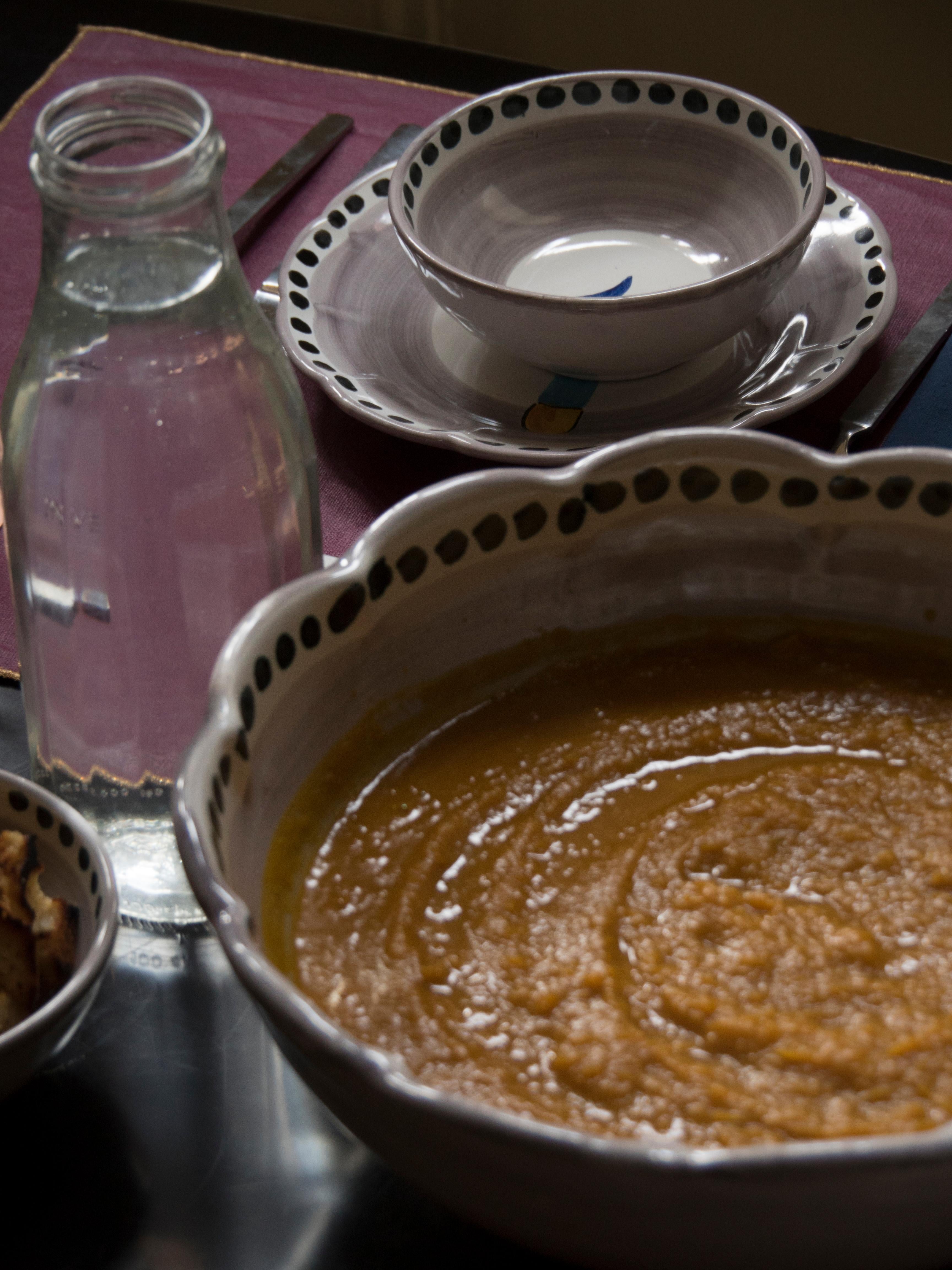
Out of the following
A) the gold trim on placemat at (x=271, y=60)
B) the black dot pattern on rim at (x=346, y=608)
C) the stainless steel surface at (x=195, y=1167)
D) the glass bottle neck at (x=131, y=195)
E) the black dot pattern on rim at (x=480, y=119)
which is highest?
the glass bottle neck at (x=131, y=195)

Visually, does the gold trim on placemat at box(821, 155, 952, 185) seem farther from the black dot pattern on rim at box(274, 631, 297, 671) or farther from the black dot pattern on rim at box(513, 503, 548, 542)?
the black dot pattern on rim at box(274, 631, 297, 671)

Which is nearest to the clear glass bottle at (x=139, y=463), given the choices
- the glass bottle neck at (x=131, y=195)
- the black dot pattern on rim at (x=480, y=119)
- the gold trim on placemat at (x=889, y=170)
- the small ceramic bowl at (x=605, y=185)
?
the glass bottle neck at (x=131, y=195)

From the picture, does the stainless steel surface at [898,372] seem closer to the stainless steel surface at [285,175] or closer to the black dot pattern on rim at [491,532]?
the black dot pattern on rim at [491,532]

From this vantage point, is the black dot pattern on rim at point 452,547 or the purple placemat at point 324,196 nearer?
the black dot pattern on rim at point 452,547

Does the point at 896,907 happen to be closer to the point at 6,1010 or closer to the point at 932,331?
the point at 6,1010

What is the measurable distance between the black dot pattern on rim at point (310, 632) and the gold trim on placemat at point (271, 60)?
969 mm

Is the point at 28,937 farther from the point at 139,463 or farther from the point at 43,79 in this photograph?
the point at 43,79

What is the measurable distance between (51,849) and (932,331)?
786 millimetres

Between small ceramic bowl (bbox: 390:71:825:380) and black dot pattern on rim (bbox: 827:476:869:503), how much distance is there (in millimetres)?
299

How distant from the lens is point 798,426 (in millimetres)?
1018

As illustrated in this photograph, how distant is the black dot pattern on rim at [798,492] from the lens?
74 centimetres

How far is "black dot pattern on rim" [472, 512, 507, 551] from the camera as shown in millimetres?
704

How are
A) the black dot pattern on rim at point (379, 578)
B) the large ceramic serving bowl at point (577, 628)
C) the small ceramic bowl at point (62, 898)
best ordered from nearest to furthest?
the large ceramic serving bowl at point (577, 628) < the small ceramic bowl at point (62, 898) < the black dot pattern on rim at point (379, 578)

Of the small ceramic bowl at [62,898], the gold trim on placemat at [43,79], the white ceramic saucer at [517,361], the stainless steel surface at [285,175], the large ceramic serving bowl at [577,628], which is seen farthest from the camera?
the gold trim on placemat at [43,79]
